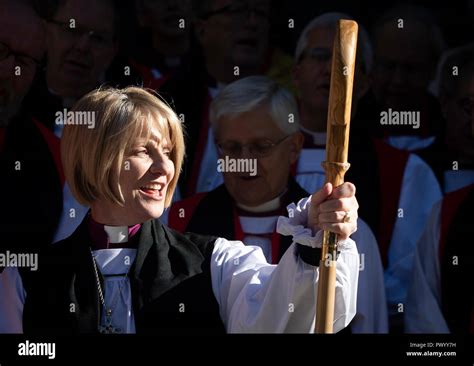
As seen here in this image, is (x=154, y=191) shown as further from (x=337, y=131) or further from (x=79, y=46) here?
(x=79, y=46)

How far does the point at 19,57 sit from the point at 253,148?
3.16 ft

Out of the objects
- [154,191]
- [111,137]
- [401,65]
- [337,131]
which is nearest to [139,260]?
[154,191]

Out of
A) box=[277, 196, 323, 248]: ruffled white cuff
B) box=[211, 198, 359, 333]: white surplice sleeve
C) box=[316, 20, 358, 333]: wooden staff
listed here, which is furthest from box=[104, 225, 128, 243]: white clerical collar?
box=[316, 20, 358, 333]: wooden staff

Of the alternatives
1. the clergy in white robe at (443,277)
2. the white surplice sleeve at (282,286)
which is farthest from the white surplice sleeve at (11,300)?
the clergy in white robe at (443,277)

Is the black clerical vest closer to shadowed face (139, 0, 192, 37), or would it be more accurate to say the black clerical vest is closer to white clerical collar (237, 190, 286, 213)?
white clerical collar (237, 190, 286, 213)

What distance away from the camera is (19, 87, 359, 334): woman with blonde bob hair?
328 cm

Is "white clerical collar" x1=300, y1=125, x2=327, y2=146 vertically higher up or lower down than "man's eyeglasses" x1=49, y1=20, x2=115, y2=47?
lower down

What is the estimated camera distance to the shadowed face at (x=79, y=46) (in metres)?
4.53

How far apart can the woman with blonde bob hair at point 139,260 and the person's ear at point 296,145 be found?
41.8 inches

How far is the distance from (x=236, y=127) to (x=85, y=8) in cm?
73

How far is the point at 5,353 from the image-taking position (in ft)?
13.5

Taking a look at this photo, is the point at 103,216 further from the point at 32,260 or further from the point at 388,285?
the point at 388,285

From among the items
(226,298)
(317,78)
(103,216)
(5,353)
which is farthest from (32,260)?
(317,78)

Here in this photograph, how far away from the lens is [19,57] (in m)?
4.55
